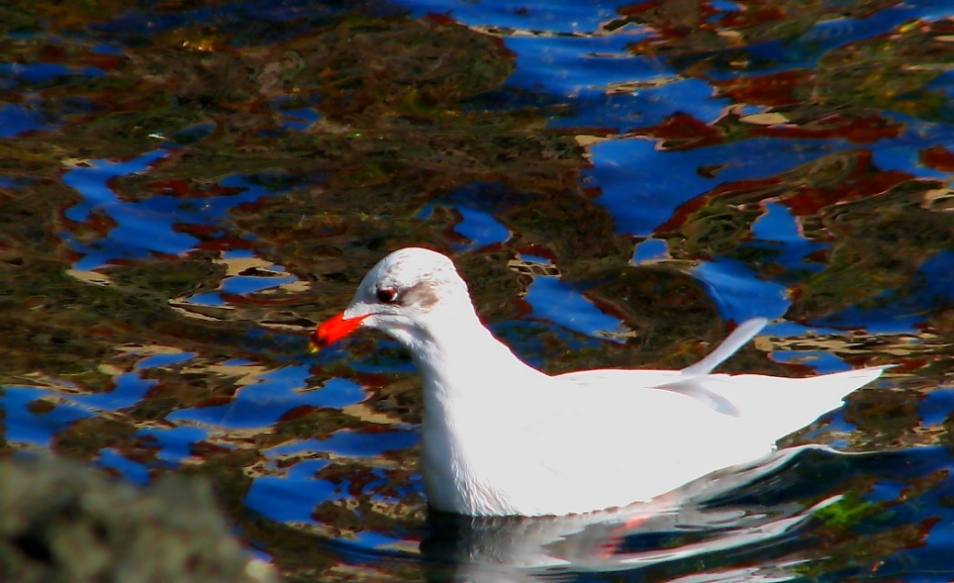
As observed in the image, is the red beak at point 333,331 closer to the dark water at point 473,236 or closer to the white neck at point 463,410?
the white neck at point 463,410

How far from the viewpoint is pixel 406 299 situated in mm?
6633

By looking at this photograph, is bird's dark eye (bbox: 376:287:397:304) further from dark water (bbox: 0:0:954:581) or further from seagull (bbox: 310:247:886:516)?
dark water (bbox: 0:0:954:581)

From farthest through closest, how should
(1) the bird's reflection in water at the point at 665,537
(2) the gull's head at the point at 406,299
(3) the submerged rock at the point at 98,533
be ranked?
(2) the gull's head at the point at 406,299 < (1) the bird's reflection in water at the point at 665,537 < (3) the submerged rock at the point at 98,533

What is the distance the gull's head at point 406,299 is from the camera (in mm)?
6621

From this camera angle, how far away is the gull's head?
6.62 m

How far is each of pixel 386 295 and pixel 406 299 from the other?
0.32 feet

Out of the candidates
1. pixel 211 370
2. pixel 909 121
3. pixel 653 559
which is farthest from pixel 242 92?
pixel 653 559

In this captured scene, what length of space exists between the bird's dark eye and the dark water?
979mm

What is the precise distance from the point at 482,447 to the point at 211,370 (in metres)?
2.06

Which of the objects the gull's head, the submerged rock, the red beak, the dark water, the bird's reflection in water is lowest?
the bird's reflection in water

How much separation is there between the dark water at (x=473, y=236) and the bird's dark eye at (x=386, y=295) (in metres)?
0.98

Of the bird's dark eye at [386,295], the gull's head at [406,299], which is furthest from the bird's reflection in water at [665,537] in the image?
the bird's dark eye at [386,295]

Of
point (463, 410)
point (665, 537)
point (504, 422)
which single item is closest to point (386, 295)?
point (463, 410)

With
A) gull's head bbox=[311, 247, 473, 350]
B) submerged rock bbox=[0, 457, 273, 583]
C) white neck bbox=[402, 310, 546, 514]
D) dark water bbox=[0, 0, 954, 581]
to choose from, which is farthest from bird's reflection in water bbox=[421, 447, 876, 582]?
submerged rock bbox=[0, 457, 273, 583]
